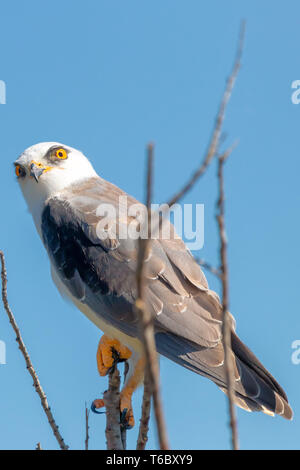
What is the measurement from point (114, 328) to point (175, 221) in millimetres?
1156

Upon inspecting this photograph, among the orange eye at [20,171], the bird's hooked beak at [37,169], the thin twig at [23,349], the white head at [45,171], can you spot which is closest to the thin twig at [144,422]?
the thin twig at [23,349]

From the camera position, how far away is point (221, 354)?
5059 millimetres

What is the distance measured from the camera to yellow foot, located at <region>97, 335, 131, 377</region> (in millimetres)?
5293

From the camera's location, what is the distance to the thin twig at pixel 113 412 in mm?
4414

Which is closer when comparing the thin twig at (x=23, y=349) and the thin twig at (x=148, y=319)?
the thin twig at (x=148, y=319)

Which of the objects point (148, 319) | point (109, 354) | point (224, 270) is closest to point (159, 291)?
point (109, 354)

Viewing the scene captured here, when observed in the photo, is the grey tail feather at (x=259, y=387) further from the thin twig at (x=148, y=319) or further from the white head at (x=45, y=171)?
the thin twig at (x=148, y=319)

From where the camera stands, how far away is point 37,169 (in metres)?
6.17

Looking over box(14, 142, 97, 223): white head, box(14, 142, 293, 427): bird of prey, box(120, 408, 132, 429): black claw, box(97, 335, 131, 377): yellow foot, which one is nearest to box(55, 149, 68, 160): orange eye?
box(14, 142, 97, 223): white head

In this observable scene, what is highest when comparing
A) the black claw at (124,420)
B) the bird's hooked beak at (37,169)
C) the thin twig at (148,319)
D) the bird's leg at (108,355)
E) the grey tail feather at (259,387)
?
the bird's hooked beak at (37,169)

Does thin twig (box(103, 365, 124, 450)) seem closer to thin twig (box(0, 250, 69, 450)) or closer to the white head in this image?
thin twig (box(0, 250, 69, 450))

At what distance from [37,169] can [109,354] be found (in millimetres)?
1940
